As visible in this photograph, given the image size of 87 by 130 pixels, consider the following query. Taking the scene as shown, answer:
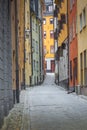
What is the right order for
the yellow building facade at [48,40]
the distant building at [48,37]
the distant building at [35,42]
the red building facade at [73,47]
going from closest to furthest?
the red building facade at [73,47], the distant building at [35,42], the distant building at [48,37], the yellow building facade at [48,40]

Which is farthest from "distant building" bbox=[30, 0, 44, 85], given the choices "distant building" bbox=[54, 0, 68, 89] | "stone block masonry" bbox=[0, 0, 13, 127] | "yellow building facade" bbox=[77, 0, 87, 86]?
"stone block masonry" bbox=[0, 0, 13, 127]

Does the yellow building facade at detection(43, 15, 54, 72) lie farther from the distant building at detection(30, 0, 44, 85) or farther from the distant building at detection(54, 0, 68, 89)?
the distant building at detection(54, 0, 68, 89)

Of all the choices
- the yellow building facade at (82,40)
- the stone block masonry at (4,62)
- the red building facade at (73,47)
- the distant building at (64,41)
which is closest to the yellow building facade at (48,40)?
the distant building at (64,41)

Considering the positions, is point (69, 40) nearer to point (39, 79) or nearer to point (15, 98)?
point (15, 98)

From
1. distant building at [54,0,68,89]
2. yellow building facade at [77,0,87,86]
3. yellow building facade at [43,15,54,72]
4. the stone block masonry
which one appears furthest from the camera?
yellow building facade at [43,15,54,72]

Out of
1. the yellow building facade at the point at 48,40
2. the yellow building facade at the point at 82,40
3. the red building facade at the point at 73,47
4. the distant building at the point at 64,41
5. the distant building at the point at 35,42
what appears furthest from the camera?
the yellow building facade at the point at 48,40

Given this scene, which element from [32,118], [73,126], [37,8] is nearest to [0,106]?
[73,126]

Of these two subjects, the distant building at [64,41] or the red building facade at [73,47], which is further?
the distant building at [64,41]

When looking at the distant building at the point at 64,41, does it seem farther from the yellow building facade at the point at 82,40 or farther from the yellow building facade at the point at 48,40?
the yellow building facade at the point at 48,40

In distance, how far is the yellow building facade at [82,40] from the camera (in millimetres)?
34528

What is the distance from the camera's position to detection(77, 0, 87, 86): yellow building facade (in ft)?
113

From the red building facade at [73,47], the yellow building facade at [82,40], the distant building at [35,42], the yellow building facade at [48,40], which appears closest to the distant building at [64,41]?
the red building facade at [73,47]

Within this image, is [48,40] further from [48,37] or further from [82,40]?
[82,40]

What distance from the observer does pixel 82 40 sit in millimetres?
36219
